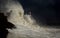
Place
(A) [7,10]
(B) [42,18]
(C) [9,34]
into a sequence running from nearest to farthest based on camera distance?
(C) [9,34] < (A) [7,10] < (B) [42,18]

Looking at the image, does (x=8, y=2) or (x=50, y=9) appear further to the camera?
(x=50, y=9)

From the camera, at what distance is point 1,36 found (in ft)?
5.45

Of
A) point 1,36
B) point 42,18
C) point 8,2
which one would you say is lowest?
point 1,36

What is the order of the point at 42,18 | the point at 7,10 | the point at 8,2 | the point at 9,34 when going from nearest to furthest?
the point at 9,34 → the point at 7,10 → the point at 8,2 → the point at 42,18

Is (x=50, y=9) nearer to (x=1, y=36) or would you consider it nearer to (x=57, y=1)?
(x=57, y=1)

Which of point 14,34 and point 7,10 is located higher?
point 7,10

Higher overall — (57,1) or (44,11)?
(57,1)

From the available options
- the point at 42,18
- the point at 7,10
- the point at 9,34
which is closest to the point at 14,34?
the point at 9,34

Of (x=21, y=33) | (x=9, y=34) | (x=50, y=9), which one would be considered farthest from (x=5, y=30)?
(x=50, y=9)

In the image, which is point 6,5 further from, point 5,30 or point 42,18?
point 42,18

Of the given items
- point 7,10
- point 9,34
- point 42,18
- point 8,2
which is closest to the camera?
point 9,34

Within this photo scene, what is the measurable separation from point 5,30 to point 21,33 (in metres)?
0.18

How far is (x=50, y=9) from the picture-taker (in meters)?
2.69

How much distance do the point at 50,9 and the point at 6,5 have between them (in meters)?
0.89
